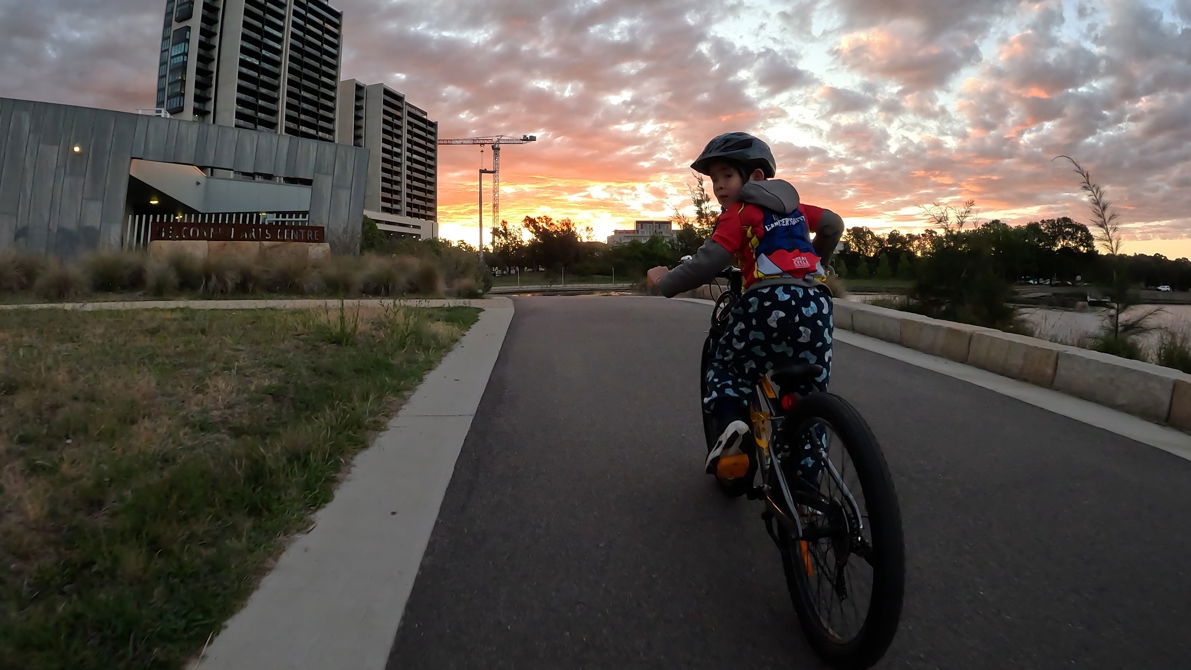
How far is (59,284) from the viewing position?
13812 millimetres

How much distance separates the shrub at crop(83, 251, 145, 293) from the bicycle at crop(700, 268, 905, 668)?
16.7 metres

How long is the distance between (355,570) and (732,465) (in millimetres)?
1546

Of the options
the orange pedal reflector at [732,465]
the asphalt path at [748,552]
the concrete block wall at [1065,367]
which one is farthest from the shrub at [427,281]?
the orange pedal reflector at [732,465]

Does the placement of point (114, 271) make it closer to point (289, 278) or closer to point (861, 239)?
point (289, 278)

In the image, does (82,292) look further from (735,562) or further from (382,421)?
(735,562)

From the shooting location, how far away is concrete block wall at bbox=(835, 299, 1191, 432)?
16.5 ft

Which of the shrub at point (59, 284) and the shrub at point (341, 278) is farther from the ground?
the shrub at point (341, 278)

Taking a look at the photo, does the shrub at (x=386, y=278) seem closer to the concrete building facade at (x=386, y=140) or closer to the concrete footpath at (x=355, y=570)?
the concrete footpath at (x=355, y=570)

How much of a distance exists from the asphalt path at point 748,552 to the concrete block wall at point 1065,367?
2.27 ft

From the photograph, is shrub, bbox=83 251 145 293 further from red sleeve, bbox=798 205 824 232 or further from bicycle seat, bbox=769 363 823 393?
bicycle seat, bbox=769 363 823 393

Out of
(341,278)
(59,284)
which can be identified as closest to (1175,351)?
(341,278)

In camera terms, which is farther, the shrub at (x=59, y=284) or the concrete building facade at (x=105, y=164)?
A: the concrete building facade at (x=105, y=164)

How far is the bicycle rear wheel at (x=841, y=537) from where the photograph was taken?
5.90ft

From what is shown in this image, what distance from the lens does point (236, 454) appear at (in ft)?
12.0
